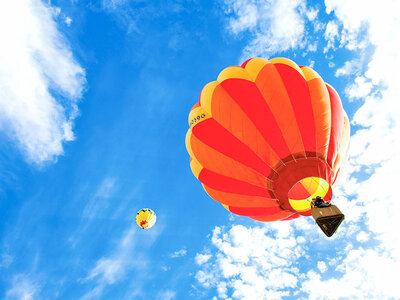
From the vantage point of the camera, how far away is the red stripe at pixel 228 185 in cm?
820

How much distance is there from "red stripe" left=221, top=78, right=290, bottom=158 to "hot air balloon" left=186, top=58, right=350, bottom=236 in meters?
0.01

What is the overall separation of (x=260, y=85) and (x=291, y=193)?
11.2 feet

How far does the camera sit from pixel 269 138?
25.2 feet

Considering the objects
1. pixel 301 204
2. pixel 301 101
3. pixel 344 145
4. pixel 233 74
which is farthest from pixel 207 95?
pixel 344 145

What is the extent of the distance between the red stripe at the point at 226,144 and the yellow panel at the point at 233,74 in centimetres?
156

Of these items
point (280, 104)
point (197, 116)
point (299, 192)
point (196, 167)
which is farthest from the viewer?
point (196, 167)

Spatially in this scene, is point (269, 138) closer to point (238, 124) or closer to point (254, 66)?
point (238, 124)

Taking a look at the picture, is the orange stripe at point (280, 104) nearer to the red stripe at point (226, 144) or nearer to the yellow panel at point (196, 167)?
the red stripe at point (226, 144)

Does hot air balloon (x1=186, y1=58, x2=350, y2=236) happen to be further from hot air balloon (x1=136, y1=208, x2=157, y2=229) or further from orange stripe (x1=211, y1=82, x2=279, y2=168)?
A: hot air balloon (x1=136, y1=208, x2=157, y2=229)

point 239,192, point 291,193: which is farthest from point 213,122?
point 291,193

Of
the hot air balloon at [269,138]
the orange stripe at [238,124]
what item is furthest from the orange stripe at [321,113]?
the orange stripe at [238,124]

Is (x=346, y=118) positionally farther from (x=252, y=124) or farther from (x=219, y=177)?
(x=219, y=177)

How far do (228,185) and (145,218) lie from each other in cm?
1101

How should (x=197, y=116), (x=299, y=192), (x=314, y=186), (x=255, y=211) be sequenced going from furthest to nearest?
(x=197, y=116) < (x=255, y=211) < (x=299, y=192) < (x=314, y=186)
